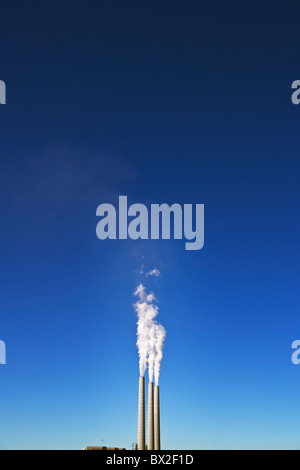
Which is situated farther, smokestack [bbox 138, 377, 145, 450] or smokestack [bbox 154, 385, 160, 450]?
smokestack [bbox 154, 385, 160, 450]

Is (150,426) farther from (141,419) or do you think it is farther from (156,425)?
(141,419)

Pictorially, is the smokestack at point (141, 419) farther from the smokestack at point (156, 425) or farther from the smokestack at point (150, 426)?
the smokestack at point (156, 425)

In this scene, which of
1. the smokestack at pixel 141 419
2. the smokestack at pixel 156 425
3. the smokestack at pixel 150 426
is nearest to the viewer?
the smokestack at pixel 141 419

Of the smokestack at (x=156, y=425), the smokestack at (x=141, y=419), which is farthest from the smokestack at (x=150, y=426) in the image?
the smokestack at (x=141, y=419)

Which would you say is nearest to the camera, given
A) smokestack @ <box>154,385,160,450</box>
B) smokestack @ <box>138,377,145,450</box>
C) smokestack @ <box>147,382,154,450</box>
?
smokestack @ <box>138,377,145,450</box>

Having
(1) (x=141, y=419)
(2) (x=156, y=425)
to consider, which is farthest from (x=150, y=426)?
(1) (x=141, y=419)

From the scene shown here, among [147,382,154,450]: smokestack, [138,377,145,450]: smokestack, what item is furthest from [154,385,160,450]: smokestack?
[138,377,145,450]: smokestack

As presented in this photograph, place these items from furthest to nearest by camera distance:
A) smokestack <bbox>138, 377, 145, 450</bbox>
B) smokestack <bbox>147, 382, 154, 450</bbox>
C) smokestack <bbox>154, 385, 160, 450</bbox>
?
smokestack <bbox>154, 385, 160, 450</bbox> < smokestack <bbox>147, 382, 154, 450</bbox> < smokestack <bbox>138, 377, 145, 450</bbox>

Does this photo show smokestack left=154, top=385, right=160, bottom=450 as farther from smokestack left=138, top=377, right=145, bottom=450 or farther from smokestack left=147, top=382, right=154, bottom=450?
smokestack left=138, top=377, right=145, bottom=450
